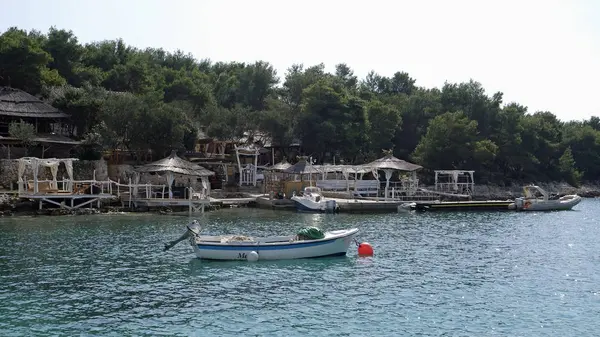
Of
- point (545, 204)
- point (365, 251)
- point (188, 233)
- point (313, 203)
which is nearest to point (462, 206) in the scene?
point (545, 204)

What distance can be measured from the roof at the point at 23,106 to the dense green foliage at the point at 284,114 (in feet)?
6.24

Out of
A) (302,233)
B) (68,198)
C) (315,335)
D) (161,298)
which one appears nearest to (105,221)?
(68,198)

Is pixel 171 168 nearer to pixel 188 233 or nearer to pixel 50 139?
pixel 50 139

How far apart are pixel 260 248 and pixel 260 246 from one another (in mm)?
117

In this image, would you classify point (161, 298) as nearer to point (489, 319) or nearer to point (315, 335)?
point (315, 335)

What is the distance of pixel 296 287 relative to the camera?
26.0 meters

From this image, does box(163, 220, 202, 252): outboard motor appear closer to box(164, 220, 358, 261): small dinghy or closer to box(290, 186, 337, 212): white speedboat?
box(164, 220, 358, 261): small dinghy

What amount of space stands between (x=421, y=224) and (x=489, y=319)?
95.9 ft

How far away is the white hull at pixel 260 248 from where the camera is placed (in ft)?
104

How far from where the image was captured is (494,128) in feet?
312

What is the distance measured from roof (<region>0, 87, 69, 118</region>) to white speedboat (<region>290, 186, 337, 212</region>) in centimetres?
2703

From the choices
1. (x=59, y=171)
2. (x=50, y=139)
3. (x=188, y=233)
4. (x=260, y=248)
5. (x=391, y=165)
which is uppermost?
(x=50, y=139)

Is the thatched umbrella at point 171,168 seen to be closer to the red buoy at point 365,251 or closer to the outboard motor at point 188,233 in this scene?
the outboard motor at point 188,233

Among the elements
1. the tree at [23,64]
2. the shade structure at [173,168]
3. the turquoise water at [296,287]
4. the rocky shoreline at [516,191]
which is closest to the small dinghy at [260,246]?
the turquoise water at [296,287]
